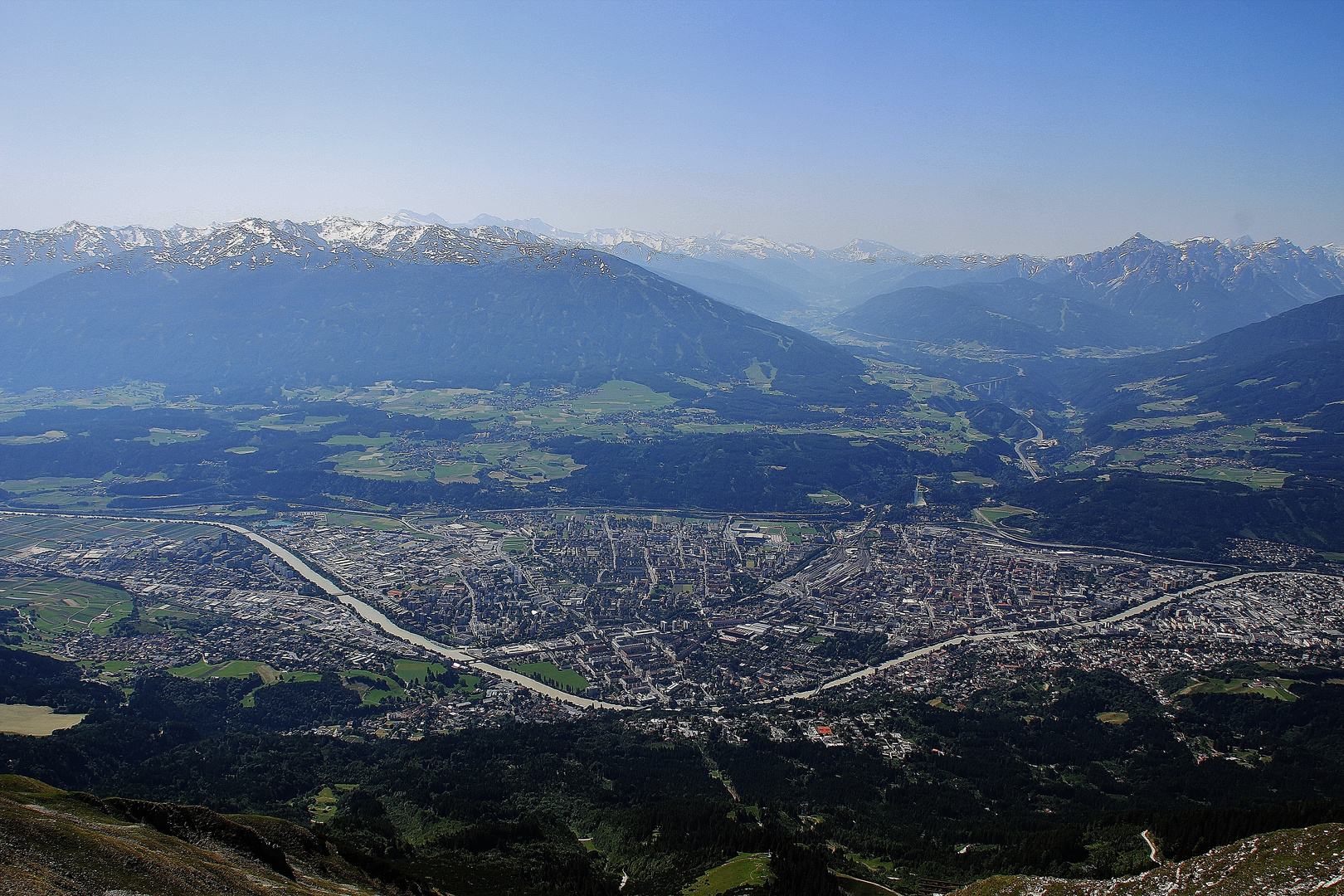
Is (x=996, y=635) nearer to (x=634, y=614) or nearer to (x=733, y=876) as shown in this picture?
(x=634, y=614)

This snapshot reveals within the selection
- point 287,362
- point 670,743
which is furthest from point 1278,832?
point 287,362

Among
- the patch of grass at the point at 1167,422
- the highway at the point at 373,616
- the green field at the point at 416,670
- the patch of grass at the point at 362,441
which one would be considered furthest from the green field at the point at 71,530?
the patch of grass at the point at 1167,422

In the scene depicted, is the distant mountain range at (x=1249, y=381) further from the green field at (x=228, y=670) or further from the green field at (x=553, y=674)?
the green field at (x=228, y=670)

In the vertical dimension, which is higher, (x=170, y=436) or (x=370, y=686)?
(x=170, y=436)

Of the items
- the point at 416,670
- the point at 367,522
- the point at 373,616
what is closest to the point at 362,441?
the point at 367,522

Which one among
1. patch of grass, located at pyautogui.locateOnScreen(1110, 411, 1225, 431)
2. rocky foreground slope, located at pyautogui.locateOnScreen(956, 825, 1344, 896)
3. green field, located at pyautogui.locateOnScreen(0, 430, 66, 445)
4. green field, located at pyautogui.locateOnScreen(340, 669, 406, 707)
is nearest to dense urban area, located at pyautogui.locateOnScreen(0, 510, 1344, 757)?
green field, located at pyautogui.locateOnScreen(340, 669, 406, 707)
